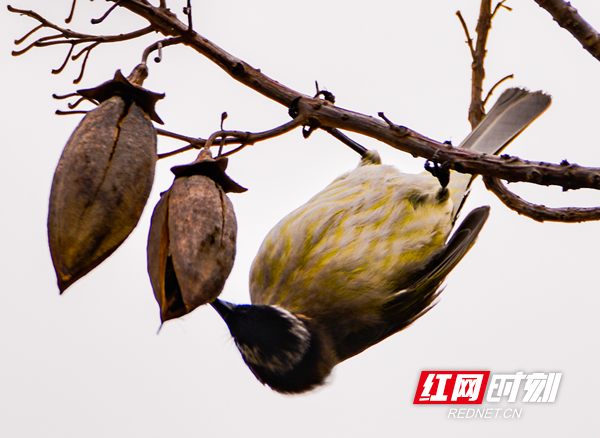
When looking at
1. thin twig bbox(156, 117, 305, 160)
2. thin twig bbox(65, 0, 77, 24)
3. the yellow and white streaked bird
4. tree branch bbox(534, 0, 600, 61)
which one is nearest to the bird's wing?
the yellow and white streaked bird

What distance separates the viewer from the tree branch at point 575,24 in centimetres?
177

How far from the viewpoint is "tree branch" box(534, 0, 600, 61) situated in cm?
177

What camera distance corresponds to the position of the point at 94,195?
112cm

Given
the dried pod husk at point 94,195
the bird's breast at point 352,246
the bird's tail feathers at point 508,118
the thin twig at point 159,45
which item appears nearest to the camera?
the dried pod husk at point 94,195

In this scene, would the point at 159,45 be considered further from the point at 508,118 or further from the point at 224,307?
the point at 508,118

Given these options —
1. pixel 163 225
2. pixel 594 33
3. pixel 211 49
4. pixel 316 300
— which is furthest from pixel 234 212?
pixel 594 33

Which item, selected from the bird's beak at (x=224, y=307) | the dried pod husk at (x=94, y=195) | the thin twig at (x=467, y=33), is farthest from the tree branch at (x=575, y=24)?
the bird's beak at (x=224, y=307)

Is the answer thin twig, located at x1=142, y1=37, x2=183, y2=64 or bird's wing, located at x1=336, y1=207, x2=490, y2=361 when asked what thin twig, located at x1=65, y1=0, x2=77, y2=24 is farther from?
bird's wing, located at x1=336, y1=207, x2=490, y2=361

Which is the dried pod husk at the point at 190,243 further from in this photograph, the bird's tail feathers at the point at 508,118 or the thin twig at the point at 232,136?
the bird's tail feathers at the point at 508,118

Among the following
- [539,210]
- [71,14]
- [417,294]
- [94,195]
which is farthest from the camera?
[417,294]

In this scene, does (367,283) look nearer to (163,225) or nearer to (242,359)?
(242,359)

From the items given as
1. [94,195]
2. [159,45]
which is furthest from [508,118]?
[94,195]

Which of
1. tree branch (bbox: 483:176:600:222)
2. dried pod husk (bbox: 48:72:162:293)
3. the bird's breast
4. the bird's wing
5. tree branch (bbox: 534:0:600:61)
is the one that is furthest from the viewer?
the bird's wing

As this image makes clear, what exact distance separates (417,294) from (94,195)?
1739 mm
